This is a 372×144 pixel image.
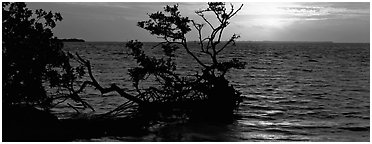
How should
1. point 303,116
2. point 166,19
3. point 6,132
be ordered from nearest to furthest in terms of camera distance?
point 6,132, point 166,19, point 303,116

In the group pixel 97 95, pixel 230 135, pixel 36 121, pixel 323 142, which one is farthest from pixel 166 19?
pixel 97 95

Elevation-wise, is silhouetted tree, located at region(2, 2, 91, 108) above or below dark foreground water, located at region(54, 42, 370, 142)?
above

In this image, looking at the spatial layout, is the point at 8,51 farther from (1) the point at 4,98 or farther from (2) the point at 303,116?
(2) the point at 303,116

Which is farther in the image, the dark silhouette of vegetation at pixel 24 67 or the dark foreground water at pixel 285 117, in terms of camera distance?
the dark foreground water at pixel 285 117

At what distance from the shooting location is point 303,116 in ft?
81.1

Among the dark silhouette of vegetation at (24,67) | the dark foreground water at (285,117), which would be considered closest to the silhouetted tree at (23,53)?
the dark silhouette of vegetation at (24,67)

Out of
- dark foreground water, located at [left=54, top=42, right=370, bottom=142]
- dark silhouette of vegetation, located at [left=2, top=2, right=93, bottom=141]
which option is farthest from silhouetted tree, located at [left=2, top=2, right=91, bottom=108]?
dark foreground water, located at [left=54, top=42, right=370, bottom=142]

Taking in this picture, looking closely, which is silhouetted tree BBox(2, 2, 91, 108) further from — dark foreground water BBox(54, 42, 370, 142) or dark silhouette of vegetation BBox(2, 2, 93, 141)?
dark foreground water BBox(54, 42, 370, 142)

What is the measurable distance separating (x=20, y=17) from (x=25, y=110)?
350 cm

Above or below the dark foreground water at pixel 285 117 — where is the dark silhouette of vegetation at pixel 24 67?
above

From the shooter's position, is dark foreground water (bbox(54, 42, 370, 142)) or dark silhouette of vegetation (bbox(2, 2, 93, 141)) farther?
dark foreground water (bbox(54, 42, 370, 142))

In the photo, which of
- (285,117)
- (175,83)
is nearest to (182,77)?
(175,83)

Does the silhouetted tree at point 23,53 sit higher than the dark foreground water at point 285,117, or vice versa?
the silhouetted tree at point 23,53

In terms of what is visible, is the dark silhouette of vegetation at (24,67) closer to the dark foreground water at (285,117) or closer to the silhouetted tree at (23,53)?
the silhouetted tree at (23,53)
